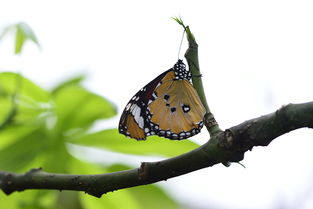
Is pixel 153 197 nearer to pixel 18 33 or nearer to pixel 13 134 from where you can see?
pixel 13 134

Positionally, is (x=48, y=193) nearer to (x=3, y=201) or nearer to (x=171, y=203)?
(x=3, y=201)

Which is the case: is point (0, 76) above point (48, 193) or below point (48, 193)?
above

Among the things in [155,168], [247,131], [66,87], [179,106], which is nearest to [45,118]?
[66,87]

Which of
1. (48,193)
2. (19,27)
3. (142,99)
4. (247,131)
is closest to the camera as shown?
(247,131)

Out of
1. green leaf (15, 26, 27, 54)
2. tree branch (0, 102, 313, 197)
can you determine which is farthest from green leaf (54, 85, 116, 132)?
tree branch (0, 102, 313, 197)

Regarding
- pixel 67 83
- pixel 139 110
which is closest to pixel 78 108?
pixel 67 83

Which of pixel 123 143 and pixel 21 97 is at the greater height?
pixel 21 97
